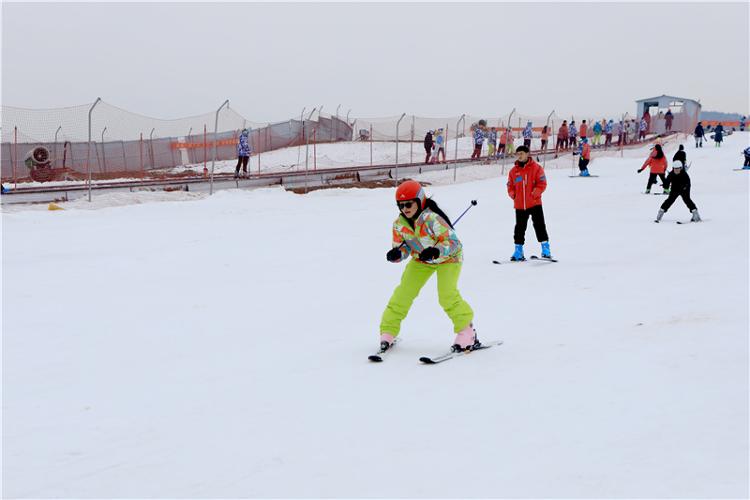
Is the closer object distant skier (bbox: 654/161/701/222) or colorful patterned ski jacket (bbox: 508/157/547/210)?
colorful patterned ski jacket (bbox: 508/157/547/210)

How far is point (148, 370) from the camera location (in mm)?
5918

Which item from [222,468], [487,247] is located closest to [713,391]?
[222,468]

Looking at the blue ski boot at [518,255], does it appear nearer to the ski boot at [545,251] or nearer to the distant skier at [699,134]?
the ski boot at [545,251]

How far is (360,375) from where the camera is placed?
18.6 feet

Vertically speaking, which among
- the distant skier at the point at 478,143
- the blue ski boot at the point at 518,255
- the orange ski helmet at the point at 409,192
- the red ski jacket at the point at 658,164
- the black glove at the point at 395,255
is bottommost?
the blue ski boot at the point at 518,255

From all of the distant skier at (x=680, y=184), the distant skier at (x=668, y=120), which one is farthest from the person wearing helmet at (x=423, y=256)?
the distant skier at (x=668, y=120)

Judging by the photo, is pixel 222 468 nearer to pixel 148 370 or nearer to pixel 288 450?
Result: pixel 288 450

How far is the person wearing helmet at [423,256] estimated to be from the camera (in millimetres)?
5844

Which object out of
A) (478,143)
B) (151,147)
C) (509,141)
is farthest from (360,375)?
(478,143)

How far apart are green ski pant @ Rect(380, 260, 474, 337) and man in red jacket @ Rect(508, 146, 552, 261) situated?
4903 millimetres

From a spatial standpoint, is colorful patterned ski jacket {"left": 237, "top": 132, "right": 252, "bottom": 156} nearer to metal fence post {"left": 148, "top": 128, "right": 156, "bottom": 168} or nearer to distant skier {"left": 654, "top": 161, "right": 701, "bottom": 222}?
metal fence post {"left": 148, "top": 128, "right": 156, "bottom": 168}

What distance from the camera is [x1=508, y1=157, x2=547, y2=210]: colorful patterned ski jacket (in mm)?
10609

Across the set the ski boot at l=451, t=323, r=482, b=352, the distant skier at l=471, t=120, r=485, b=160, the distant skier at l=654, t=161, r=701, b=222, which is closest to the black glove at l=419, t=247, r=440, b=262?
the ski boot at l=451, t=323, r=482, b=352

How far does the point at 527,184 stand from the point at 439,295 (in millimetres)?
5094
